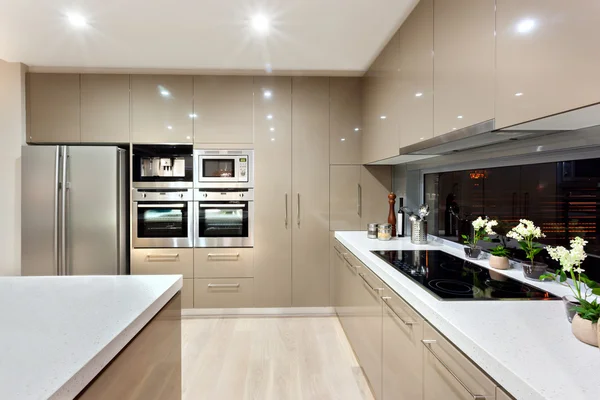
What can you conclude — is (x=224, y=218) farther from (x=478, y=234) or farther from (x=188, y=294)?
(x=478, y=234)

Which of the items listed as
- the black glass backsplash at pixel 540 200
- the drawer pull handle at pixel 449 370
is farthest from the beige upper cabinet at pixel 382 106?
the drawer pull handle at pixel 449 370

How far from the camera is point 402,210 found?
Result: 9.62ft

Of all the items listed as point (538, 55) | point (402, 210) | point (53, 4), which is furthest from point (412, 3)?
point (53, 4)

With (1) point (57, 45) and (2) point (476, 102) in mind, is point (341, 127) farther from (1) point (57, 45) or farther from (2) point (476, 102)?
(1) point (57, 45)

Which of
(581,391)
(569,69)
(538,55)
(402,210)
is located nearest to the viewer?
(581,391)

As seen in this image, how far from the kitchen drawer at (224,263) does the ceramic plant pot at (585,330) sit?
2.72 m

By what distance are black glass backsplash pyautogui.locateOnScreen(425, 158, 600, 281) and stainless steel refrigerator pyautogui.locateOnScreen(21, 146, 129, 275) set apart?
9.98 feet

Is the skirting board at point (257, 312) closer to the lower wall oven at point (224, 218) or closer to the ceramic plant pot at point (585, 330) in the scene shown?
the lower wall oven at point (224, 218)

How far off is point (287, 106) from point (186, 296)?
2210 mm

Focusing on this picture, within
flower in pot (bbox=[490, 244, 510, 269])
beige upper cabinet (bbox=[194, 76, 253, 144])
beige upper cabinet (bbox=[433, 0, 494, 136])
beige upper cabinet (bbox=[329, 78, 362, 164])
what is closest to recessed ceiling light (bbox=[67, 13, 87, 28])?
beige upper cabinet (bbox=[194, 76, 253, 144])

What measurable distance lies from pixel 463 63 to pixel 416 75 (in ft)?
1.72

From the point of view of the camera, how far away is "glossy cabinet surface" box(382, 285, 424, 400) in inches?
50.1

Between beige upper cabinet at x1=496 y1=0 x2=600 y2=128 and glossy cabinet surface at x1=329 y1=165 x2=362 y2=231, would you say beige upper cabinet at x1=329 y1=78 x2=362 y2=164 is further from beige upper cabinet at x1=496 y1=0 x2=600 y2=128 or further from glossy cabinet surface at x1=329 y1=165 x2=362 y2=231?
beige upper cabinet at x1=496 y1=0 x2=600 y2=128

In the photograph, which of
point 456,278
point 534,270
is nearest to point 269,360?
point 456,278
